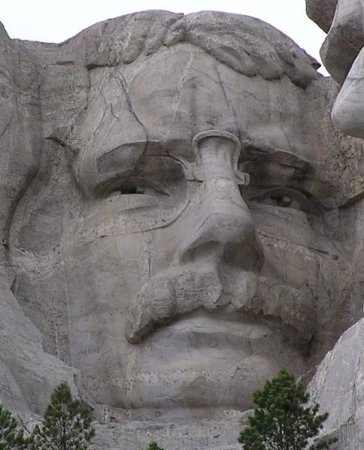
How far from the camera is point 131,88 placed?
55.9 ft

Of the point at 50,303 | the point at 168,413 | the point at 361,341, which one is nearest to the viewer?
the point at 361,341

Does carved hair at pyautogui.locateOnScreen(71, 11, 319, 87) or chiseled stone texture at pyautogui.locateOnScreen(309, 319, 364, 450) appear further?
carved hair at pyautogui.locateOnScreen(71, 11, 319, 87)

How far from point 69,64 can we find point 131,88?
0.84 meters

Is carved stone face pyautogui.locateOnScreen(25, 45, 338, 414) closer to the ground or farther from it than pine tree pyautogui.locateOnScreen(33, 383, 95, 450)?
farther from it

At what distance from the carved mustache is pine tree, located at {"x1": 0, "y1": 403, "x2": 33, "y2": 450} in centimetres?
290

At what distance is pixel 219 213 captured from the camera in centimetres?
1605

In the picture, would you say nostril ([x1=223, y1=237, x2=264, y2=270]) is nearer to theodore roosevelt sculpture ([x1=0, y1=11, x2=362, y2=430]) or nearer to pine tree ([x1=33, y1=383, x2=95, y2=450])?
theodore roosevelt sculpture ([x1=0, y1=11, x2=362, y2=430])

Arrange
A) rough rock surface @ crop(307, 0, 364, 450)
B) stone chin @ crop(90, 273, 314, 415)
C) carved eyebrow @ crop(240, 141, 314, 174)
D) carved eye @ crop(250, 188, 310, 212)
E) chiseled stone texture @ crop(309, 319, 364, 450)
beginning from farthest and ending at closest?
1. carved eye @ crop(250, 188, 310, 212)
2. carved eyebrow @ crop(240, 141, 314, 174)
3. stone chin @ crop(90, 273, 314, 415)
4. rough rock surface @ crop(307, 0, 364, 450)
5. chiseled stone texture @ crop(309, 319, 364, 450)

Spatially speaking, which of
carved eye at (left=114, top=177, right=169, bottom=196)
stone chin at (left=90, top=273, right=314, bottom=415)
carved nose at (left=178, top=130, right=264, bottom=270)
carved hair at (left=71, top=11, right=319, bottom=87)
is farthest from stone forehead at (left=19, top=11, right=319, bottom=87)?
stone chin at (left=90, top=273, right=314, bottom=415)

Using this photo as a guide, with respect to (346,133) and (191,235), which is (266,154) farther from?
(346,133)

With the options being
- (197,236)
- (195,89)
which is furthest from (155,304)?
(195,89)

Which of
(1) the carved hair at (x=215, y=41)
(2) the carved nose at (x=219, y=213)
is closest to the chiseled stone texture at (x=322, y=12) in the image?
(2) the carved nose at (x=219, y=213)

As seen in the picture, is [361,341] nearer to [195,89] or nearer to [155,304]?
[155,304]

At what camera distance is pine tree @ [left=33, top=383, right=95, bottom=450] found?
13219mm
